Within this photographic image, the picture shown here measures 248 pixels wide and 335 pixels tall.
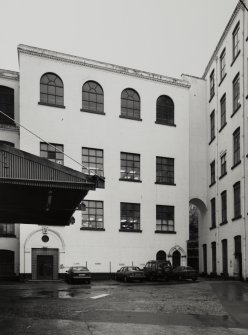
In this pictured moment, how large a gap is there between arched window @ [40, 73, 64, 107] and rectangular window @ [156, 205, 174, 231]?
1190 centimetres

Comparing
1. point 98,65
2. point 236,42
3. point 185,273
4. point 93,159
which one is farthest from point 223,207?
point 98,65

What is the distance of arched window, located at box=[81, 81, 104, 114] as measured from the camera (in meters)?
40.0

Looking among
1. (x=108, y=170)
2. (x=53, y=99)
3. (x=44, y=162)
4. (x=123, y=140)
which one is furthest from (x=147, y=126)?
(x=44, y=162)

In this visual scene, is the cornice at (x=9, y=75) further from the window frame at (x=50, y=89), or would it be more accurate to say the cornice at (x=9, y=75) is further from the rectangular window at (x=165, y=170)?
the rectangular window at (x=165, y=170)

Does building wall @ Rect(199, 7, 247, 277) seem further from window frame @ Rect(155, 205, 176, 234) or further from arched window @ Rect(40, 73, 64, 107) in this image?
arched window @ Rect(40, 73, 64, 107)

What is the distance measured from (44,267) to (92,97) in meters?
14.1

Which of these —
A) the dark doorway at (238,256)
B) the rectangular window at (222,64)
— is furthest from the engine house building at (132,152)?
the rectangular window at (222,64)

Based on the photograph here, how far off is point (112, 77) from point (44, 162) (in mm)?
24193

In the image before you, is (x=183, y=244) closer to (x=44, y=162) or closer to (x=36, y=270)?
(x=36, y=270)

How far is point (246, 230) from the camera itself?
108 ft

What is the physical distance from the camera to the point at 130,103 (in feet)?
136

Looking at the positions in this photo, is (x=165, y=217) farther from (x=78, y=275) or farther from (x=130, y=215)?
(x=78, y=275)

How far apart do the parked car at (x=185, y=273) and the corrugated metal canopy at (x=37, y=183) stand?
46.2 ft

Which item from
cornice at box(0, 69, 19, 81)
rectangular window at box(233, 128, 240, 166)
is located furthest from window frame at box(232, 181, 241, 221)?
cornice at box(0, 69, 19, 81)
